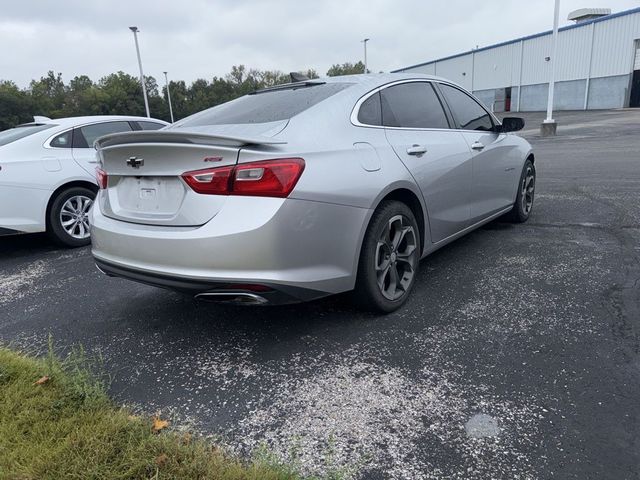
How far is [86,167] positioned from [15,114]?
206ft

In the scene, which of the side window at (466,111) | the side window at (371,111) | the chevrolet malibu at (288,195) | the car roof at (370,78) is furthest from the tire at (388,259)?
the side window at (466,111)

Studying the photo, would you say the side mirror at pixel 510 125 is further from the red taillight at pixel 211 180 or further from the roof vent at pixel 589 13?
the roof vent at pixel 589 13

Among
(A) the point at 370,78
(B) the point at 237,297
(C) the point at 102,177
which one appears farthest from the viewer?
(A) the point at 370,78

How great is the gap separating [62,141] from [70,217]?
0.86m

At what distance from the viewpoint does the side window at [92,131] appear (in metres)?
5.80

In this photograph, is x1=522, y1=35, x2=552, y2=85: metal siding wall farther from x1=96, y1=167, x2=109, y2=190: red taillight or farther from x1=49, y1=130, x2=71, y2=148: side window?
x1=96, y1=167, x2=109, y2=190: red taillight

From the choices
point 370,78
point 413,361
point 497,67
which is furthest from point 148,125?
point 497,67

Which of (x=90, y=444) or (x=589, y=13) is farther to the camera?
(x=589, y=13)

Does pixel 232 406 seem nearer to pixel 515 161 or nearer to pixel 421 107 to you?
pixel 421 107

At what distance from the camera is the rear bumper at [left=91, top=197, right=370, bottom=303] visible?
2572 mm

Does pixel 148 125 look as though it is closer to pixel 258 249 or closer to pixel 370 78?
pixel 370 78

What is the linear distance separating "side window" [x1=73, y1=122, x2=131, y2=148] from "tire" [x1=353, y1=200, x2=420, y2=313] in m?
3.92

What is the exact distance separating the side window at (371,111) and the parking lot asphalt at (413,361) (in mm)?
1296

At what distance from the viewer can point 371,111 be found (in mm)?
3396
